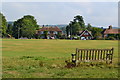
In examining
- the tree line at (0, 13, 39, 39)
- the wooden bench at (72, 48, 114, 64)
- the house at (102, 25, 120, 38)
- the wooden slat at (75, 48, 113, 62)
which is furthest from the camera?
the house at (102, 25, 120, 38)

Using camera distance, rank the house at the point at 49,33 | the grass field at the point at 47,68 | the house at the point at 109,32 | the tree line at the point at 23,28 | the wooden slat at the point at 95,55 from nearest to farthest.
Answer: the grass field at the point at 47,68
the wooden slat at the point at 95,55
the tree line at the point at 23,28
the house at the point at 109,32
the house at the point at 49,33

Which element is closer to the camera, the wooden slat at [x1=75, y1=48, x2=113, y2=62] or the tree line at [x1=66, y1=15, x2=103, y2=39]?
the wooden slat at [x1=75, y1=48, x2=113, y2=62]

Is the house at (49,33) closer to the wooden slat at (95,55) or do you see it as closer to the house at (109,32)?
the house at (109,32)

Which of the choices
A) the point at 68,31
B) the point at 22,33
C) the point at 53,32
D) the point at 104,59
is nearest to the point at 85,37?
the point at 68,31

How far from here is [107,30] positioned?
4368 inches

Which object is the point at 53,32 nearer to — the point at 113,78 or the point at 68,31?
the point at 68,31

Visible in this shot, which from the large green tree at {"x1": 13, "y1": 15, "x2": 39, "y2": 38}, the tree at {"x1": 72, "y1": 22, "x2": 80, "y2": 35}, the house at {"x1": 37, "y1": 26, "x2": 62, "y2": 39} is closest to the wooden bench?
the large green tree at {"x1": 13, "y1": 15, "x2": 39, "y2": 38}

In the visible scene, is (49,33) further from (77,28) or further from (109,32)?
(109,32)

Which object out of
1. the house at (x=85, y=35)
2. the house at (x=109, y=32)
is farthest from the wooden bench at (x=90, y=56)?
the house at (x=109, y=32)

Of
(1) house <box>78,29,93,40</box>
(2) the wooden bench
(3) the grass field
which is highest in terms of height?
(1) house <box>78,29,93,40</box>

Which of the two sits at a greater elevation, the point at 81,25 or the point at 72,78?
the point at 81,25

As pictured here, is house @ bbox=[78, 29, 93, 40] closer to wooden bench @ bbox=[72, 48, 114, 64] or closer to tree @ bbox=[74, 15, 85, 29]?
tree @ bbox=[74, 15, 85, 29]

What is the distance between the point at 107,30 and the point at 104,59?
101 metres

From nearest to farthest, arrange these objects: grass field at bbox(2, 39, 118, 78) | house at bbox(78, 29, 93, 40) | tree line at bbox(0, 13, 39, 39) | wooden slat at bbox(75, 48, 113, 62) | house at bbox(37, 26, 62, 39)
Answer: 1. grass field at bbox(2, 39, 118, 78)
2. wooden slat at bbox(75, 48, 113, 62)
3. tree line at bbox(0, 13, 39, 39)
4. house at bbox(78, 29, 93, 40)
5. house at bbox(37, 26, 62, 39)
